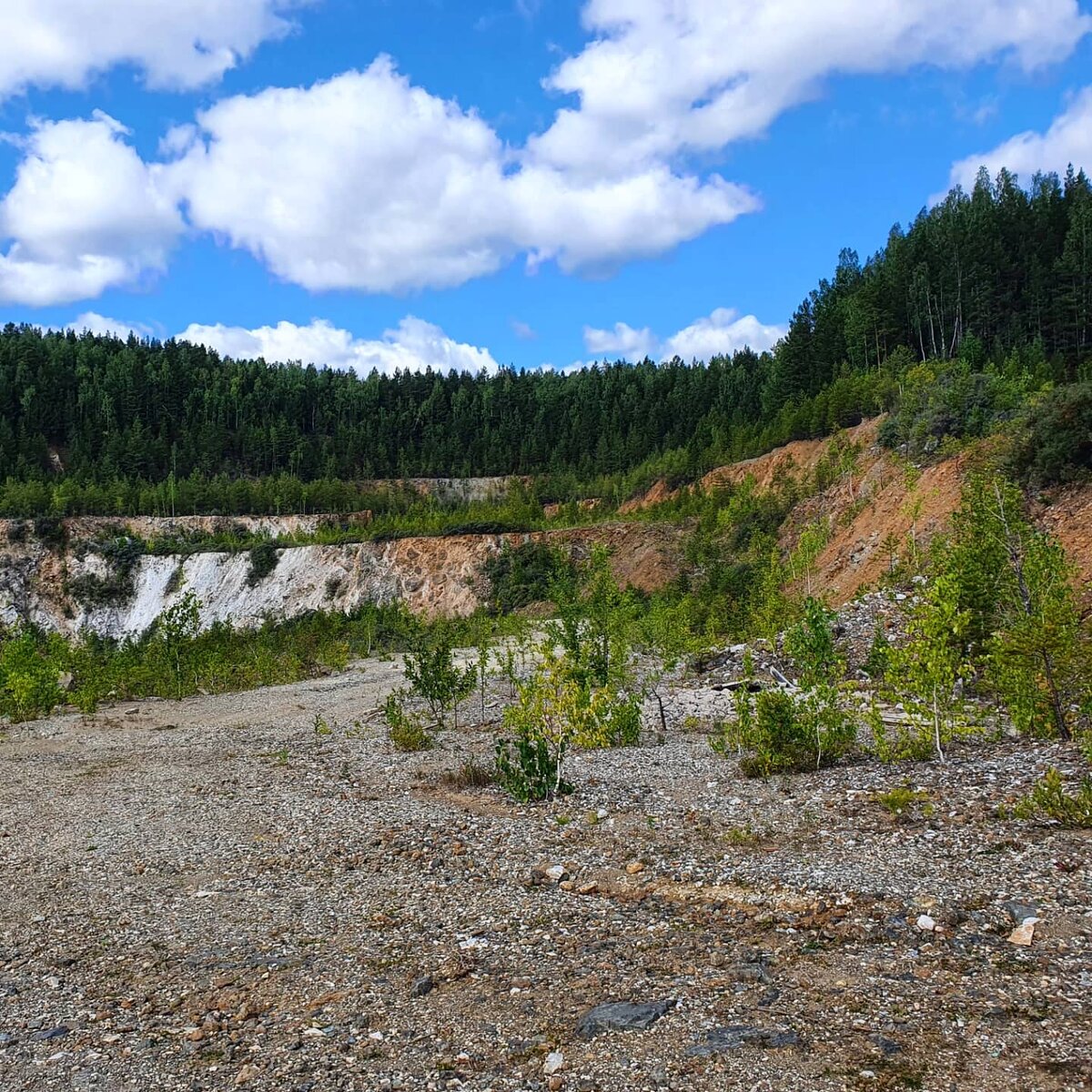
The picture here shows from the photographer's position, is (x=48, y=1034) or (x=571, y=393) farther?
(x=571, y=393)

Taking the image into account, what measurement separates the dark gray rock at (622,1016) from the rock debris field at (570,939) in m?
0.03

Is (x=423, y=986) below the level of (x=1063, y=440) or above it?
below

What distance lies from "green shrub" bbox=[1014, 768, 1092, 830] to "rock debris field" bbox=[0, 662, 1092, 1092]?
0.37 m

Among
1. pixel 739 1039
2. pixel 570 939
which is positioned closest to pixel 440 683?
pixel 570 939

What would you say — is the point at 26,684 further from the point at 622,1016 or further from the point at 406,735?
the point at 622,1016

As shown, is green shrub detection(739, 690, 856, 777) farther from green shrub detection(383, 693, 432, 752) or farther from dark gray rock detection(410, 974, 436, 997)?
green shrub detection(383, 693, 432, 752)

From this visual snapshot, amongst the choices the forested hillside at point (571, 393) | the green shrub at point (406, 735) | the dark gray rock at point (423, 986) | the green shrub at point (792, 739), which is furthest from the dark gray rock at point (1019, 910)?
the forested hillside at point (571, 393)

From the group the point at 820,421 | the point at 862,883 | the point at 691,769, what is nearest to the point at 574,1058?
the point at 862,883

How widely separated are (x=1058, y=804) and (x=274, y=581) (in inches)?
2931

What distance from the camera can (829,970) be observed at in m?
7.58

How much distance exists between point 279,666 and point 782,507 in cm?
3497

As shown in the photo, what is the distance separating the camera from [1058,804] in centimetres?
1044

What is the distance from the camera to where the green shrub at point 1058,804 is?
33.6 ft

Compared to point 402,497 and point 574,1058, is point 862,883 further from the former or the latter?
point 402,497
